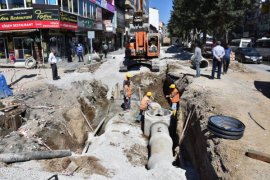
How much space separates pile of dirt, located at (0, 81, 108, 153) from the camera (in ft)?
31.0

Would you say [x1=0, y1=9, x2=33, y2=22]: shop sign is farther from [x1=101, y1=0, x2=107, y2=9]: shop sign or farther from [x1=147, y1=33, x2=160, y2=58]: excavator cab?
[x1=101, y1=0, x2=107, y2=9]: shop sign

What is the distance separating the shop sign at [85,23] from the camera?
30.8 m

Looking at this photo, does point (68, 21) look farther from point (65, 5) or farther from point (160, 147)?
point (160, 147)

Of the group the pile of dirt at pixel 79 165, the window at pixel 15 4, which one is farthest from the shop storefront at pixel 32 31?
the pile of dirt at pixel 79 165

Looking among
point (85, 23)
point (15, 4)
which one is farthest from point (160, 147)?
point (85, 23)

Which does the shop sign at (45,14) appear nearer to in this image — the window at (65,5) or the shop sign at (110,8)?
the window at (65,5)

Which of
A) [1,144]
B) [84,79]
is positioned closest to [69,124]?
[1,144]

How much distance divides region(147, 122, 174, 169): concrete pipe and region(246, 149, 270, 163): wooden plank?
2.82 metres

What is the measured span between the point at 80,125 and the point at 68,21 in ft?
56.3

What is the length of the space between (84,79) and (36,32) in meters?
9.71

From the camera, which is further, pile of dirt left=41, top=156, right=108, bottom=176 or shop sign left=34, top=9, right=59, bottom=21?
shop sign left=34, top=9, right=59, bottom=21

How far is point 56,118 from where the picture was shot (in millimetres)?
11242

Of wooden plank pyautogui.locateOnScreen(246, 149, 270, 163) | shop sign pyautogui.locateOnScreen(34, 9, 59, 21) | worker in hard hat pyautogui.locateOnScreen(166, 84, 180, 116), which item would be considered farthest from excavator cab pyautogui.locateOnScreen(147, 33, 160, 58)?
wooden plank pyautogui.locateOnScreen(246, 149, 270, 163)

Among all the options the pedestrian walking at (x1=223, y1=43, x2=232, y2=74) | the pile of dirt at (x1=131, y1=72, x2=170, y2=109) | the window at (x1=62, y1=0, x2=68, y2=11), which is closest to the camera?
the pedestrian walking at (x1=223, y1=43, x2=232, y2=74)
